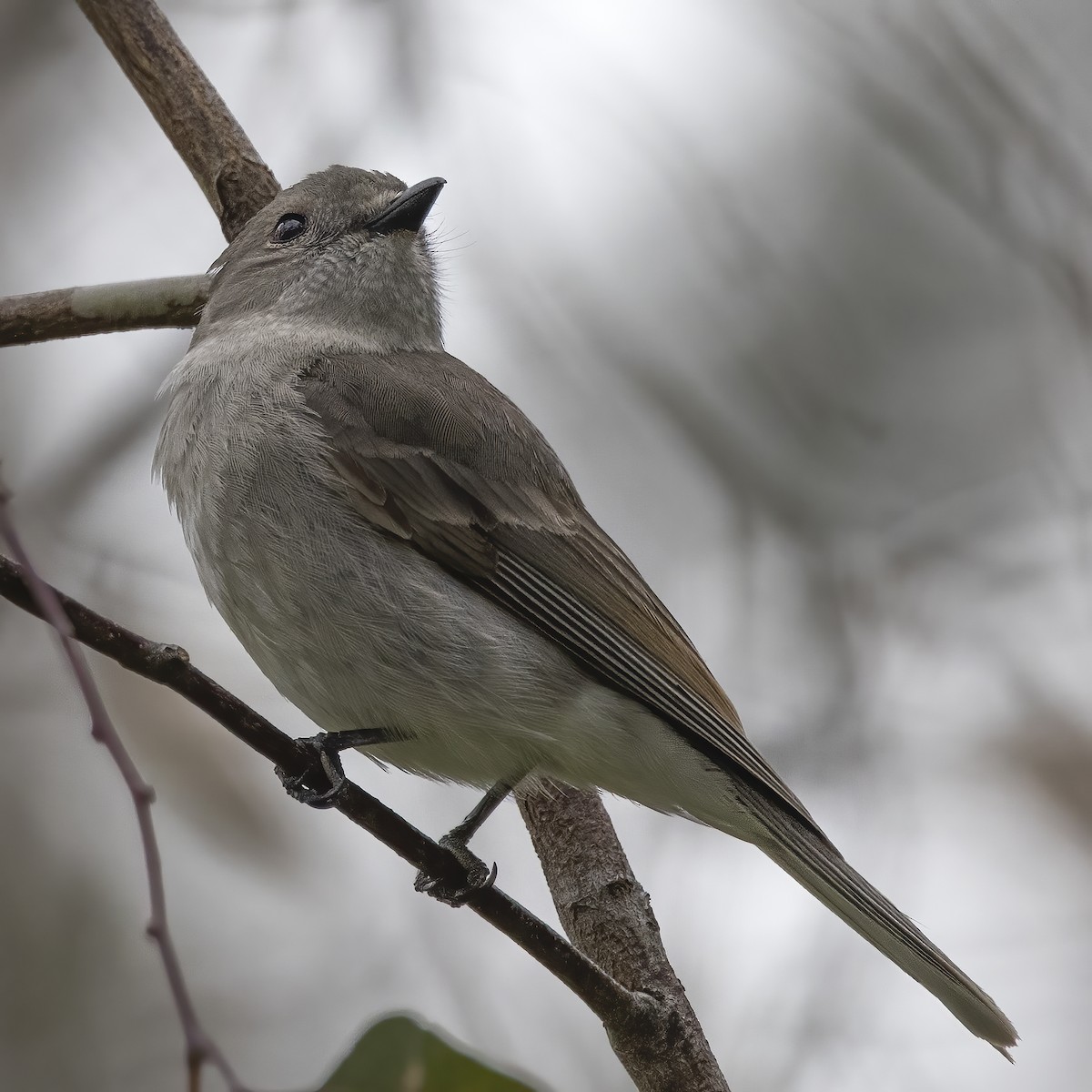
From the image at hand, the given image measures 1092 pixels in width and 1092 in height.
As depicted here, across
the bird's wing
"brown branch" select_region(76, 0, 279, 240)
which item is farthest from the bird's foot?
"brown branch" select_region(76, 0, 279, 240)

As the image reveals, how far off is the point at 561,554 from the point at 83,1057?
3403 millimetres

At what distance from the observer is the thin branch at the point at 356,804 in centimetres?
257

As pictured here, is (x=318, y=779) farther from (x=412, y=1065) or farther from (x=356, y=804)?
(x=412, y=1065)

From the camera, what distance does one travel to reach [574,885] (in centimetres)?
415

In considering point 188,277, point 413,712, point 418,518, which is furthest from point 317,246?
point 413,712

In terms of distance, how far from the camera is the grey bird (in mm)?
3500

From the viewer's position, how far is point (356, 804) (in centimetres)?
303

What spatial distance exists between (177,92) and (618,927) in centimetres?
339

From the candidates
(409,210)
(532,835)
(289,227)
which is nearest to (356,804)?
(532,835)

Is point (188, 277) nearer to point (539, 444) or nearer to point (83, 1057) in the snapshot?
point (539, 444)

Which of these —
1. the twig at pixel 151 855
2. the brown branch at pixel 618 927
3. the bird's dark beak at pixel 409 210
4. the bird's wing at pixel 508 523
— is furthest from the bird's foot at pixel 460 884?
the bird's dark beak at pixel 409 210

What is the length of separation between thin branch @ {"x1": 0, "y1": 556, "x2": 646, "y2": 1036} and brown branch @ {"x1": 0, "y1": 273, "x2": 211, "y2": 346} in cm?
206

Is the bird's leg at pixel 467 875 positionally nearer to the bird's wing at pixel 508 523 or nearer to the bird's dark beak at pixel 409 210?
the bird's wing at pixel 508 523

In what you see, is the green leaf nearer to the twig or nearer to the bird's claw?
the twig
